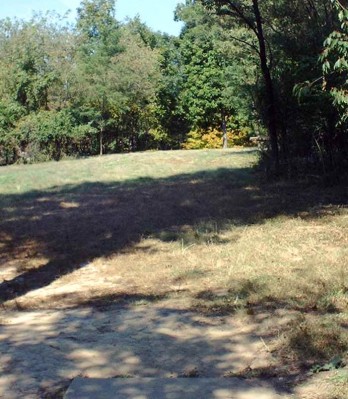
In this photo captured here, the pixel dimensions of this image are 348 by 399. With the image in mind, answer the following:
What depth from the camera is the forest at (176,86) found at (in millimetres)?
15875

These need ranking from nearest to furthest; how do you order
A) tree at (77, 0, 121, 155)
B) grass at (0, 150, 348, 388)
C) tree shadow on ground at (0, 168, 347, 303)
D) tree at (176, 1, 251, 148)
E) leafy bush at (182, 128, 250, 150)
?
grass at (0, 150, 348, 388), tree shadow on ground at (0, 168, 347, 303), tree at (77, 0, 121, 155), tree at (176, 1, 251, 148), leafy bush at (182, 128, 250, 150)

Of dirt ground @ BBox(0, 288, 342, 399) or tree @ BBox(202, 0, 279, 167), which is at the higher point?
tree @ BBox(202, 0, 279, 167)

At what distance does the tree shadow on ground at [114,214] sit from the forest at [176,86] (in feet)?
6.70

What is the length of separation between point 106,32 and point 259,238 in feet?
142

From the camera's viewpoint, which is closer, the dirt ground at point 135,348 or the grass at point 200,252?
the dirt ground at point 135,348

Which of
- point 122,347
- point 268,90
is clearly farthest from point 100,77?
point 122,347

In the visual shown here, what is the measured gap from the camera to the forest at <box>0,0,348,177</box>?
625 inches

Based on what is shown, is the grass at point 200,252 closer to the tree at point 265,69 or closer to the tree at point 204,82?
the tree at point 265,69

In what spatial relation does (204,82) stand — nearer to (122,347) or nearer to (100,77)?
(100,77)

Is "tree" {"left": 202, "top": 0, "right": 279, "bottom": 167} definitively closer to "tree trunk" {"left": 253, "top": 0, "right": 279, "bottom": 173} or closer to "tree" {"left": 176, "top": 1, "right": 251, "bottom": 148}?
"tree trunk" {"left": 253, "top": 0, "right": 279, "bottom": 173}

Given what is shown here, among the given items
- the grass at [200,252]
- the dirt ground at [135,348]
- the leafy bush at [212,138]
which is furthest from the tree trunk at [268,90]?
the leafy bush at [212,138]

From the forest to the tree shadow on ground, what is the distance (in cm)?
204

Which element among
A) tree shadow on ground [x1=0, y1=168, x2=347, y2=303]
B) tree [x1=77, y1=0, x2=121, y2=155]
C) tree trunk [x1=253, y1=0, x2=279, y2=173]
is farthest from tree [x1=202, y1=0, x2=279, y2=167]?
tree [x1=77, y1=0, x2=121, y2=155]

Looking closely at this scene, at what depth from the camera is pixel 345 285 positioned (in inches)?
241
